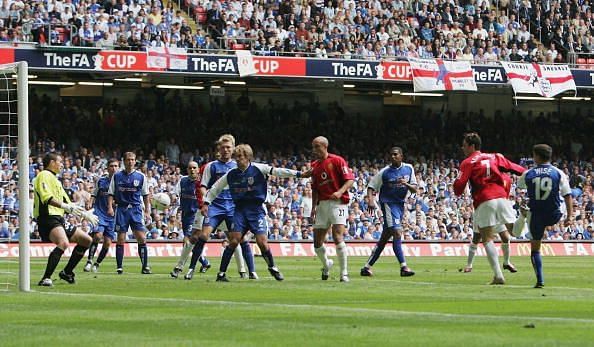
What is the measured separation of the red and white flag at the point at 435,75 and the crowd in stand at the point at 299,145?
342cm

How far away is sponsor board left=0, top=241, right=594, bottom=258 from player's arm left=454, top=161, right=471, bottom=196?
16022mm

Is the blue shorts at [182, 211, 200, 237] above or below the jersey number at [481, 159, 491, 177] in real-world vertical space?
below

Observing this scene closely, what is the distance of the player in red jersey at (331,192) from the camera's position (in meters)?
20.0

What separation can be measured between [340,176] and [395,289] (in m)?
2.59

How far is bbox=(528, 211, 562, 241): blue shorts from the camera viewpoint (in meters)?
18.4

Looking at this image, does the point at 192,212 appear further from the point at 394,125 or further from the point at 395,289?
the point at 394,125

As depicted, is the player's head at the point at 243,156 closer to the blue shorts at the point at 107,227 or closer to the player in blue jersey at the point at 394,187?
the player in blue jersey at the point at 394,187

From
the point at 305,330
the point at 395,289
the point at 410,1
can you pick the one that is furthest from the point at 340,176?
the point at 410,1

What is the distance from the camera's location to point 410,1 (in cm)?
4900

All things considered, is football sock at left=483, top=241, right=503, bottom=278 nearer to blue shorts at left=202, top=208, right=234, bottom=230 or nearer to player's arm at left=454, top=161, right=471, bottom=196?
player's arm at left=454, top=161, right=471, bottom=196

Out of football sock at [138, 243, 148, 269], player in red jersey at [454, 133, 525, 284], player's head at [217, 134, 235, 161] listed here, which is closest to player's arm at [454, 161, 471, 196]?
player in red jersey at [454, 133, 525, 284]

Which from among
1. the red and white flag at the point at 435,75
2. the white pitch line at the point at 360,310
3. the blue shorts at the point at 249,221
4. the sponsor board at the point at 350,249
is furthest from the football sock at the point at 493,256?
the red and white flag at the point at 435,75

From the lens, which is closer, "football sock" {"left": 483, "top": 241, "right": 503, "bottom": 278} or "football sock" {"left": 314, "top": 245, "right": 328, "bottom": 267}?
"football sock" {"left": 483, "top": 241, "right": 503, "bottom": 278}

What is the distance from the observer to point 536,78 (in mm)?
45188
